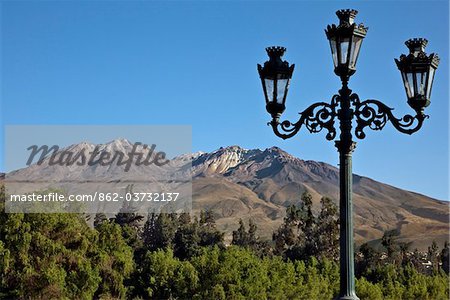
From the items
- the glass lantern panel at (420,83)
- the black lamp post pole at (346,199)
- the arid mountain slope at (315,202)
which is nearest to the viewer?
the black lamp post pole at (346,199)

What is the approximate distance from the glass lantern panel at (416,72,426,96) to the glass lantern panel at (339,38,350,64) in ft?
2.25

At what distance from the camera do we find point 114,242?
32.2 m

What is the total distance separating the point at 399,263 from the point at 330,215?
9.07 metres

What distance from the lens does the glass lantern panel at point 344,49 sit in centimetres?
521

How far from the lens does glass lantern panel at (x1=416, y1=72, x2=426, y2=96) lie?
541 centimetres

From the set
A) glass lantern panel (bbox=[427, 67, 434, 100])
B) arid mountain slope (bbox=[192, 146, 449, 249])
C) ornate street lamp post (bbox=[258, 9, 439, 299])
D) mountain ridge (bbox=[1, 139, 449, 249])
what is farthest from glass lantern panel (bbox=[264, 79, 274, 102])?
arid mountain slope (bbox=[192, 146, 449, 249])

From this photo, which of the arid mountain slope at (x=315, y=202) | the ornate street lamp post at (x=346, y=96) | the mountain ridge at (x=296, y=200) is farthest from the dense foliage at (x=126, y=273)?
the arid mountain slope at (x=315, y=202)

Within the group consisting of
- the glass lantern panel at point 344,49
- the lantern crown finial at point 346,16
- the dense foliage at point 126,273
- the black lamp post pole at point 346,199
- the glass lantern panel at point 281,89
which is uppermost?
the lantern crown finial at point 346,16

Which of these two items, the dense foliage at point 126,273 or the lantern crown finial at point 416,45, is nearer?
the lantern crown finial at point 416,45

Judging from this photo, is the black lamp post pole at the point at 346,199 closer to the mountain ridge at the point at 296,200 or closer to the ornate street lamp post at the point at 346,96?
the ornate street lamp post at the point at 346,96

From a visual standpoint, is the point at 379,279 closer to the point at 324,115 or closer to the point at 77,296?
the point at 77,296

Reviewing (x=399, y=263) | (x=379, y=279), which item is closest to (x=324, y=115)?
(x=379, y=279)

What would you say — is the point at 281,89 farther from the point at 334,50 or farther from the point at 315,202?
the point at 315,202

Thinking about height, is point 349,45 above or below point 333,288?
above
